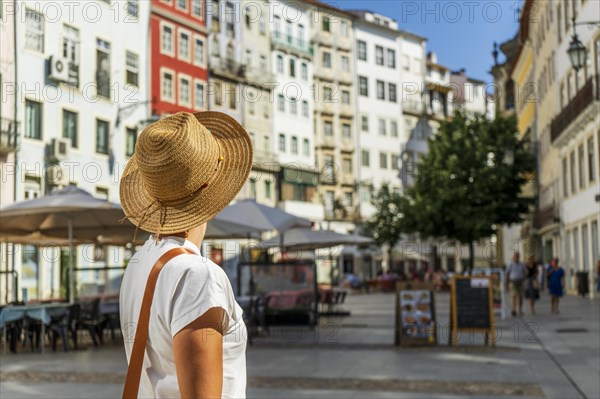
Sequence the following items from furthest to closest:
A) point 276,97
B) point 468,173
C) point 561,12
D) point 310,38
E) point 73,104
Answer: point 310,38
point 276,97
point 468,173
point 561,12
point 73,104

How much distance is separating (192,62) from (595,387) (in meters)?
43.1

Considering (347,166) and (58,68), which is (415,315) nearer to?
(58,68)

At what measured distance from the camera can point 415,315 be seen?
15.3m

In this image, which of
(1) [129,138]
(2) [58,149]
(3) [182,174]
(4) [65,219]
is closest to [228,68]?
(1) [129,138]

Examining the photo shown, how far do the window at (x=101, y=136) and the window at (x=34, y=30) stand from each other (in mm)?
5447

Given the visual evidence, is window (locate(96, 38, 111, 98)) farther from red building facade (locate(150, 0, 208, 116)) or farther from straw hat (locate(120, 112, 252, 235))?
straw hat (locate(120, 112, 252, 235))

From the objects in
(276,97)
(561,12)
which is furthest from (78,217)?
(276,97)

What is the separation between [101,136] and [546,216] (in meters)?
24.7

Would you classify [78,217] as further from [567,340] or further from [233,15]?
[233,15]

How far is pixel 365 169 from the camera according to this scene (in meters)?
81.2

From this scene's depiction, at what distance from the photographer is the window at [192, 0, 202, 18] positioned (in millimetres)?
51094

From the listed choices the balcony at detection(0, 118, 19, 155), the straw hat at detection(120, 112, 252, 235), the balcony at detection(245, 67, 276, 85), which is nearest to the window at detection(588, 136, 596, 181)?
the balcony at detection(0, 118, 19, 155)

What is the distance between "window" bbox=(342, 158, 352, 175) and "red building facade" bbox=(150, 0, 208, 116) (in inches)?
1032

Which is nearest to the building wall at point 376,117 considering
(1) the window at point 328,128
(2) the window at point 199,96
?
(1) the window at point 328,128
